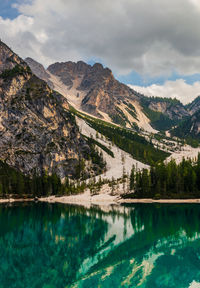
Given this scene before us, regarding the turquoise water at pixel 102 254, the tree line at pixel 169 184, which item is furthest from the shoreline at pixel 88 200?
the turquoise water at pixel 102 254

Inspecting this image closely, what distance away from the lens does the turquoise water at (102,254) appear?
32266 mm

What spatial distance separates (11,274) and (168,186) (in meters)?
111

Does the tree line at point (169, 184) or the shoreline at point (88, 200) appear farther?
the shoreline at point (88, 200)

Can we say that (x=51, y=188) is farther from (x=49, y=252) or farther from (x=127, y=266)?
(x=127, y=266)

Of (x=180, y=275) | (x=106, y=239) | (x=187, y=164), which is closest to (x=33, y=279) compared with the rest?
(x=180, y=275)

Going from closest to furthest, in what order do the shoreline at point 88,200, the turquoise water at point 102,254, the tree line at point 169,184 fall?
the turquoise water at point 102,254 < the tree line at point 169,184 < the shoreline at point 88,200

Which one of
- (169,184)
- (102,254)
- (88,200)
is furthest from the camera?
(88,200)

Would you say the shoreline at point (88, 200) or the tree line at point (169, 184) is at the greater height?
the tree line at point (169, 184)

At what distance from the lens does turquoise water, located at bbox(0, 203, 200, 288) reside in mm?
32266

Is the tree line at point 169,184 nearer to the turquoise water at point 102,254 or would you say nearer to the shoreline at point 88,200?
the shoreline at point 88,200

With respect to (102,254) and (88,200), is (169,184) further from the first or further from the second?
(102,254)

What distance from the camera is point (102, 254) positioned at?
43.8 m

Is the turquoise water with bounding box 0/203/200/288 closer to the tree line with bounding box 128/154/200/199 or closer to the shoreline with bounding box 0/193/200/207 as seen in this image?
the tree line with bounding box 128/154/200/199

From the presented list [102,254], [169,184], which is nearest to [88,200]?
[169,184]
